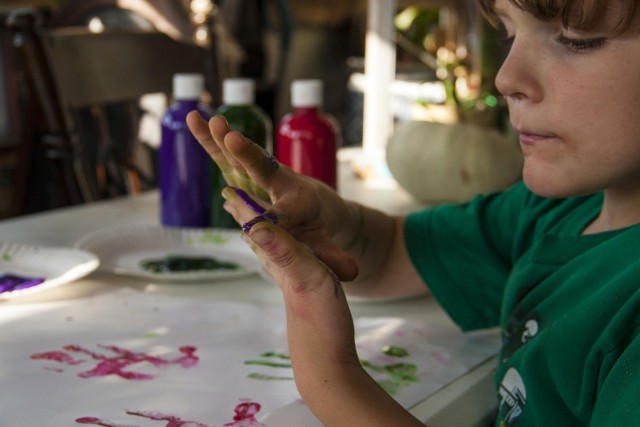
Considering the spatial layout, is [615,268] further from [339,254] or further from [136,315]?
[136,315]

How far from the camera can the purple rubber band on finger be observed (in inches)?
26.2

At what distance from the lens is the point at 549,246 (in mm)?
689

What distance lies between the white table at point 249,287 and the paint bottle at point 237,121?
0.15 m

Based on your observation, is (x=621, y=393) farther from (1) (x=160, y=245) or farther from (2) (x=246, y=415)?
(1) (x=160, y=245)

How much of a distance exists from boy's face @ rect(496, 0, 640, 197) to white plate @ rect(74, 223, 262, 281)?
0.40 metres

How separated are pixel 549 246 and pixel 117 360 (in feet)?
1.22

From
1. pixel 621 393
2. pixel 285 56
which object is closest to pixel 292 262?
pixel 621 393

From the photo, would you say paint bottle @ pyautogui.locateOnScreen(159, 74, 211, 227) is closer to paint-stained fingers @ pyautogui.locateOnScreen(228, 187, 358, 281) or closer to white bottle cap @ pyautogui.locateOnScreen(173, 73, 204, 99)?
white bottle cap @ pyautogui.locateOnScreen(173, 73, 204, 99)

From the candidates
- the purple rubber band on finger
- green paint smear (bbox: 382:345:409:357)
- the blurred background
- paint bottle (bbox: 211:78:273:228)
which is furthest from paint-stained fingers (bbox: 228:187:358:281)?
the blurred background

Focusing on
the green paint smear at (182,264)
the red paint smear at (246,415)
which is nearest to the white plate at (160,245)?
the green paint smear at (182,264)

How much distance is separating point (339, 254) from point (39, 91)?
0.94m

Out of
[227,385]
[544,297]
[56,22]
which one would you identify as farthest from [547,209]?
[56,22]

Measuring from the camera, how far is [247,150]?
0.63 meters

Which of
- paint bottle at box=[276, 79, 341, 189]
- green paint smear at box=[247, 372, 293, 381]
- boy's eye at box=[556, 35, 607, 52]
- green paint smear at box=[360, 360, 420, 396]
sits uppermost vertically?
boy's eye at box=[556, 35, 607, 52]
